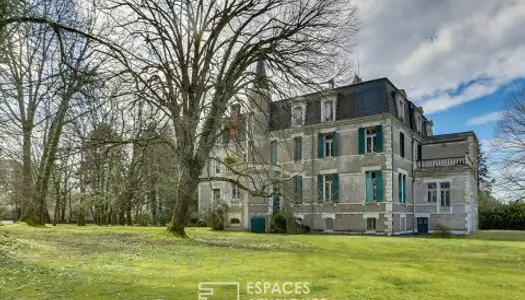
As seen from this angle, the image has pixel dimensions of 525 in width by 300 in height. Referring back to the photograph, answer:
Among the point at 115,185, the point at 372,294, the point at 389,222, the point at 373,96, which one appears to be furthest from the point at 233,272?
the point at 373,96

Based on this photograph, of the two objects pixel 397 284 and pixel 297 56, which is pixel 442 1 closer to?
pixel 297 56

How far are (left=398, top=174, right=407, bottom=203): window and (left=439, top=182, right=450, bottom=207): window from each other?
2.71 m

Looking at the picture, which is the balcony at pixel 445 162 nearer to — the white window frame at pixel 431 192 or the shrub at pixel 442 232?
the white window frame at pixel 431 192

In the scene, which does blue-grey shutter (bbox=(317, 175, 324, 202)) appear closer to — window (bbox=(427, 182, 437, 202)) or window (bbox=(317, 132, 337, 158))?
window (bbox=(317, 132, 337, 158))

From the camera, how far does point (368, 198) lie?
91.5ft

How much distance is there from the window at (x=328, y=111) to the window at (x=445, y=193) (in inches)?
357

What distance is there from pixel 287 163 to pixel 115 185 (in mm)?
15835

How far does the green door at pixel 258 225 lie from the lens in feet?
99.1

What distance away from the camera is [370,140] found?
1117 inches

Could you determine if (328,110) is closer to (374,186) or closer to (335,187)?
(335,187)

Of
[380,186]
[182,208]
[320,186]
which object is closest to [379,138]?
[380,186]

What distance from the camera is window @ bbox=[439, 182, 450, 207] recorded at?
29584 mm

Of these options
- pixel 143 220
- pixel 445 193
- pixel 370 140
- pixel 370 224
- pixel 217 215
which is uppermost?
pixel 370 140

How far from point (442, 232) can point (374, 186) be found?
4912 millimetres
